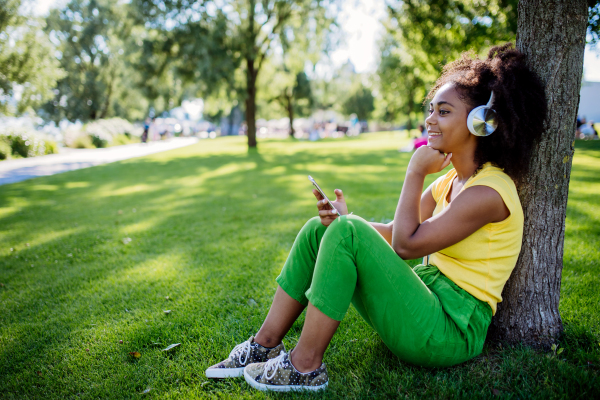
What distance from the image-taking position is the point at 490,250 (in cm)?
183

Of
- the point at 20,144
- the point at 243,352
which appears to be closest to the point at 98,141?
the point at 20,144

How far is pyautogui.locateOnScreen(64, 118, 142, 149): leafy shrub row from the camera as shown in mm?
21781

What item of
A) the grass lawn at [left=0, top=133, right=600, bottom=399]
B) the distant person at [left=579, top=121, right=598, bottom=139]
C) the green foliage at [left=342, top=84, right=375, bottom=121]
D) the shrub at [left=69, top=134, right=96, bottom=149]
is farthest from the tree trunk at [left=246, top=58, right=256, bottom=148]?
the green foliage at [left=342, top=84, right=375, bottom=121]

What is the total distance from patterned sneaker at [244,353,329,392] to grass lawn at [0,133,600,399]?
48mm

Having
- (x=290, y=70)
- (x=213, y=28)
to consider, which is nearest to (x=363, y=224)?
(x=213, y=28)

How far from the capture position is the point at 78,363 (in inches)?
90.6

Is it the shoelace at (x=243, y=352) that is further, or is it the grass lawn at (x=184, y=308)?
the shoelace at (x=243, y=352)

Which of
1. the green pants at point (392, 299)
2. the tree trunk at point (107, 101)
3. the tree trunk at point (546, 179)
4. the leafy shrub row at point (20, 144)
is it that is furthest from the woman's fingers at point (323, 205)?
the tree trunk at point (107, 101)

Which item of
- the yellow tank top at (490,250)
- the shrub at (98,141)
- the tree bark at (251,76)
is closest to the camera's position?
the yellow tank top at (490,250)

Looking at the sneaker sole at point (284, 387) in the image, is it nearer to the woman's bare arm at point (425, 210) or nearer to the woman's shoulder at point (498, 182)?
the woman's bare arm at point (425, 210)

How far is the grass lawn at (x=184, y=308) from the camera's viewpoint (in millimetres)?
1966

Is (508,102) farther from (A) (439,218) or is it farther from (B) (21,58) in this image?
(B) (21,58)

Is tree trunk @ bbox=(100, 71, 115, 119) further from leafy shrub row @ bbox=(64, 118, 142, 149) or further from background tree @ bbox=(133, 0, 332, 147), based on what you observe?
background tree @ bbox=(133, 0, 332, 147)

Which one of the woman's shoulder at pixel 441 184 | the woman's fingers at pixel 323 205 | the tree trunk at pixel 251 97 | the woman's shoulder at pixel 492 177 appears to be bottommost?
the woman's fingers at pixel 323 205
